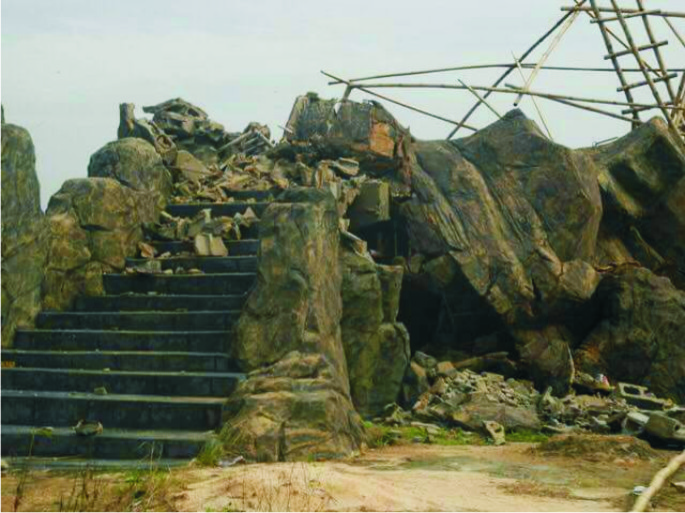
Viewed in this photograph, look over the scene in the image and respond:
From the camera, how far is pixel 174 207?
44.4 ft

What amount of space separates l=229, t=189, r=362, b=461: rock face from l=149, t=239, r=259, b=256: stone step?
143cm

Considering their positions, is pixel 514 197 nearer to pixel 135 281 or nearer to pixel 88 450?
pixel 135 281

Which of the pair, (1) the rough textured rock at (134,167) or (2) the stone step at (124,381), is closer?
(2) the stone step at (124,381)

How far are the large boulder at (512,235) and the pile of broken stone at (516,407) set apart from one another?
0.68 meters

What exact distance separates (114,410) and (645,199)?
36.6ft

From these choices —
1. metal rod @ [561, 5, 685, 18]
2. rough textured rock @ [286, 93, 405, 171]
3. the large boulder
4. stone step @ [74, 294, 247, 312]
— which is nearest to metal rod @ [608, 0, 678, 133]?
metal rod @ [561, 5, 685, 18]

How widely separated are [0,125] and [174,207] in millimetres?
3697

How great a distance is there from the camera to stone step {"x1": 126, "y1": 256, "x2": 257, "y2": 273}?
11.7m

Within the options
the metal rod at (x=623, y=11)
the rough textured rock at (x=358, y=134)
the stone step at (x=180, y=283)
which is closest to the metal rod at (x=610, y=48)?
the metal rod at (x=623, y=11)

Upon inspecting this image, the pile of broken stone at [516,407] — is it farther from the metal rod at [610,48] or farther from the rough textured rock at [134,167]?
the metal rod at [610,48]

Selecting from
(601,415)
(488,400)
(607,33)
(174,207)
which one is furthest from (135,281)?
(607,33)

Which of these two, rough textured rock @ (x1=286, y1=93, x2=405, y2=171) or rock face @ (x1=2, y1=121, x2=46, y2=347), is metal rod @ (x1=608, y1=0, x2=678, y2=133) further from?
rock face @ (x1=2, y1=121, x2=46, y2=347)

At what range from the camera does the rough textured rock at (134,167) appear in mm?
12938

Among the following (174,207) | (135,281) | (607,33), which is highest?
(607,33)
